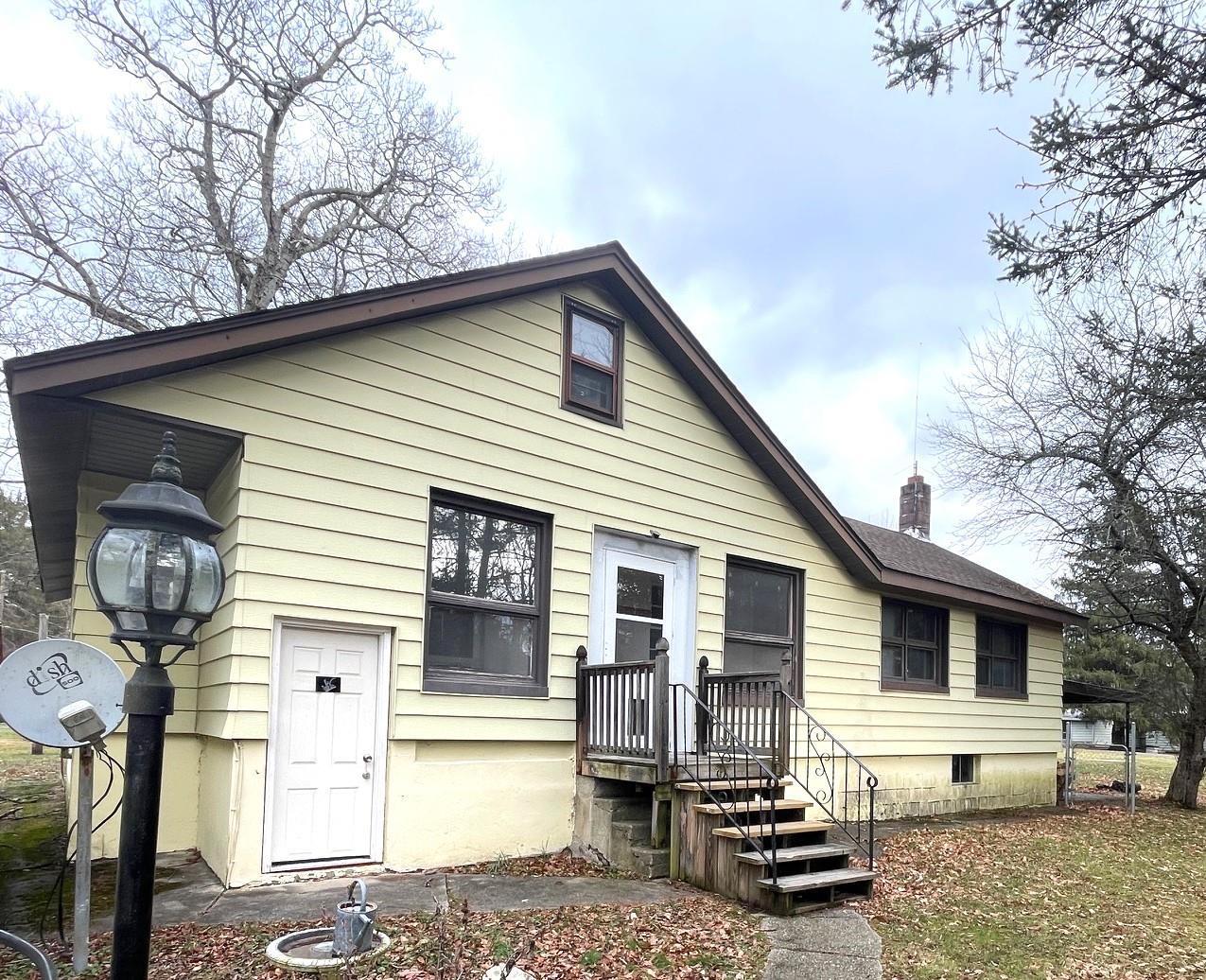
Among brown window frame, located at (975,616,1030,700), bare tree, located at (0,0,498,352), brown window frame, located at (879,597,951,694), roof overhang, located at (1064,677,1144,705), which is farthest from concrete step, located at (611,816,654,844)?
bare tree, located at (0,0,498,352)

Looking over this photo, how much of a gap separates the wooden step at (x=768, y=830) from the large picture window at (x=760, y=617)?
8.78 feet

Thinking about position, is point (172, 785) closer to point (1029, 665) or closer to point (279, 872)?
point (279, 872)

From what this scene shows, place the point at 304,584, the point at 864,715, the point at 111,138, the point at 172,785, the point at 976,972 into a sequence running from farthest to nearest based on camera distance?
the point at 111,138 < the point at 864,715 < the point at 172,785 < the point at 304,584 < the point at 976,972

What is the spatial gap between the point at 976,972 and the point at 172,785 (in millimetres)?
6624

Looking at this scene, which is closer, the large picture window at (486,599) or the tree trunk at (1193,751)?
the large picture window at (486,599)

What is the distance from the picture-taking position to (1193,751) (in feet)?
49.7

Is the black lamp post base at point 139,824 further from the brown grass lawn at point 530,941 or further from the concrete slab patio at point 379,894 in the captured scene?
the concrete slab patio at point 379,894

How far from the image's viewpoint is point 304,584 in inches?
273

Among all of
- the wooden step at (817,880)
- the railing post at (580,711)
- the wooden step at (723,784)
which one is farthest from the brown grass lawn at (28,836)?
the wooden step at (817,880)

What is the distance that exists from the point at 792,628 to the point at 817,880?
4.61m

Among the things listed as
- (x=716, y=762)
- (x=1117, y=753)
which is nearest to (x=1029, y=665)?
(x=716, y=762)

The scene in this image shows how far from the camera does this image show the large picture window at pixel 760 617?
10.2 meters

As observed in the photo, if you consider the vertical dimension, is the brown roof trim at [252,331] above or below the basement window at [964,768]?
above

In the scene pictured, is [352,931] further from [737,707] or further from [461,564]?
[737,707]
